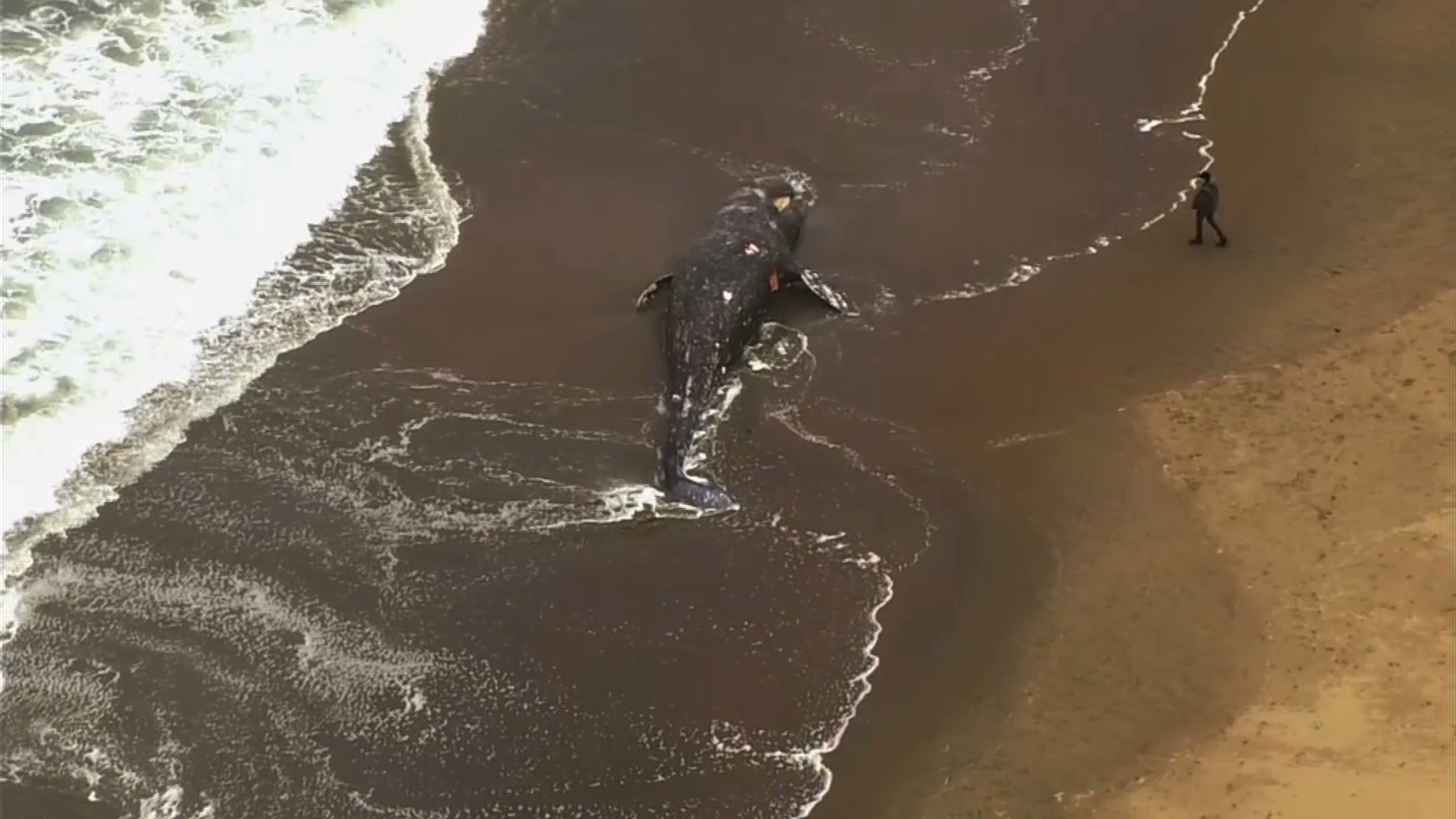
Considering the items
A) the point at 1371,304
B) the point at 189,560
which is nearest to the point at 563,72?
the point at 189,560

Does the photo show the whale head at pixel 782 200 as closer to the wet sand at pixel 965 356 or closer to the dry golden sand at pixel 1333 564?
the wet sand at pixel 965 356

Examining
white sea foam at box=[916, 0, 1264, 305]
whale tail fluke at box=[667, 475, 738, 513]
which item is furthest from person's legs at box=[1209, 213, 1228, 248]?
whale tail fluke at box=[667, 475, 738, 513]

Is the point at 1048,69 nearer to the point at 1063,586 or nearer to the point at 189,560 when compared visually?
the point at 1063,586

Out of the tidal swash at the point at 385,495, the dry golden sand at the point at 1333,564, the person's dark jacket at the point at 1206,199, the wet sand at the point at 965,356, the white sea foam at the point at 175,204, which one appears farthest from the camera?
the person's dark jacket at the point at 1206,199

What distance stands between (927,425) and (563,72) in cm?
638

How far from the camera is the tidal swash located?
724 centimetres

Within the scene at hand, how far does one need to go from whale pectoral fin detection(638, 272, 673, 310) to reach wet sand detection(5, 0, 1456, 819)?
19 cm

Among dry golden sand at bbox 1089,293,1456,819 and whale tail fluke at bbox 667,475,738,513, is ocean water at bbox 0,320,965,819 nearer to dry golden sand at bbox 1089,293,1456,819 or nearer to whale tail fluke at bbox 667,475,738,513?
whale tail fluke at bbox 667,475,738,513

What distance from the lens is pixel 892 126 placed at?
40.5 feet

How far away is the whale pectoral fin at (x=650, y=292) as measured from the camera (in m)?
10.3

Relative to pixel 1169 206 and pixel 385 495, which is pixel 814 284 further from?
pixel 385 495

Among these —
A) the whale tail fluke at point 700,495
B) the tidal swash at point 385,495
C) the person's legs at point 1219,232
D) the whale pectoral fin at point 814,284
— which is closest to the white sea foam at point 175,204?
the tidal swash at point 385,495

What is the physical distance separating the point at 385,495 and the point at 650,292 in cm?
280

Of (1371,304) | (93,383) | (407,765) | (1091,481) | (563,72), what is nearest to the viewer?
(407,765)
